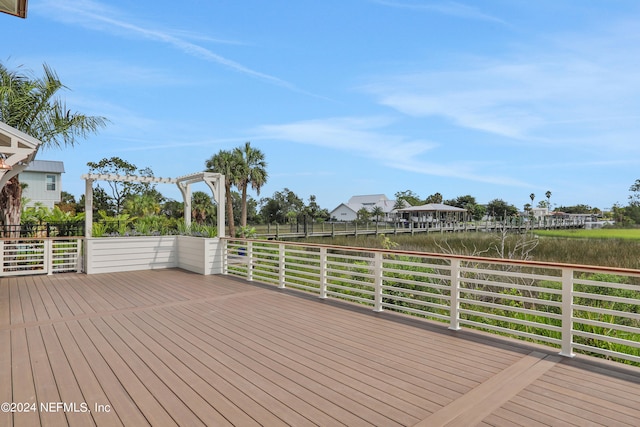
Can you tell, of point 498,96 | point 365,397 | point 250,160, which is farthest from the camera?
point 250,160

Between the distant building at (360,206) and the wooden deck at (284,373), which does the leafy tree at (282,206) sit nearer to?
the distant building at (360,206)

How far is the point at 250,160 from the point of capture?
24109 mm

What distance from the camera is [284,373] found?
265 centimetres

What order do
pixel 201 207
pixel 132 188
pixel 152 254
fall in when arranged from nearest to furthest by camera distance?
pixel 152 254 < pixel 132 188 < pixel 201 207

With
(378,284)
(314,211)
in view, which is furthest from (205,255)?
(314,211)

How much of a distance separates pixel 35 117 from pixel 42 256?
3513 millimetres

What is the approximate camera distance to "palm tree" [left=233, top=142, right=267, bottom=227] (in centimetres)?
2355

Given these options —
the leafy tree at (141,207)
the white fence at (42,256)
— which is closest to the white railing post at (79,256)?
the white fence at (42,256)

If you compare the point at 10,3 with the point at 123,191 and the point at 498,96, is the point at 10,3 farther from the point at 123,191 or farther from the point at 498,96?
the point at 123,191

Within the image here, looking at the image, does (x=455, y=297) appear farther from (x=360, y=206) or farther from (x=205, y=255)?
(x=360, y=206)

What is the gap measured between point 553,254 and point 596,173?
2378cm

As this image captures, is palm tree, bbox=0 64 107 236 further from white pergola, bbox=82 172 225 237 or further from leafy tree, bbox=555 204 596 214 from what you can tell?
leafy tree, bbox=555 204 596 214

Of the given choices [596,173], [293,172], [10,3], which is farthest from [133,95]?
[596,173]

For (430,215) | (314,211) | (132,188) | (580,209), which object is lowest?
(430,215)
